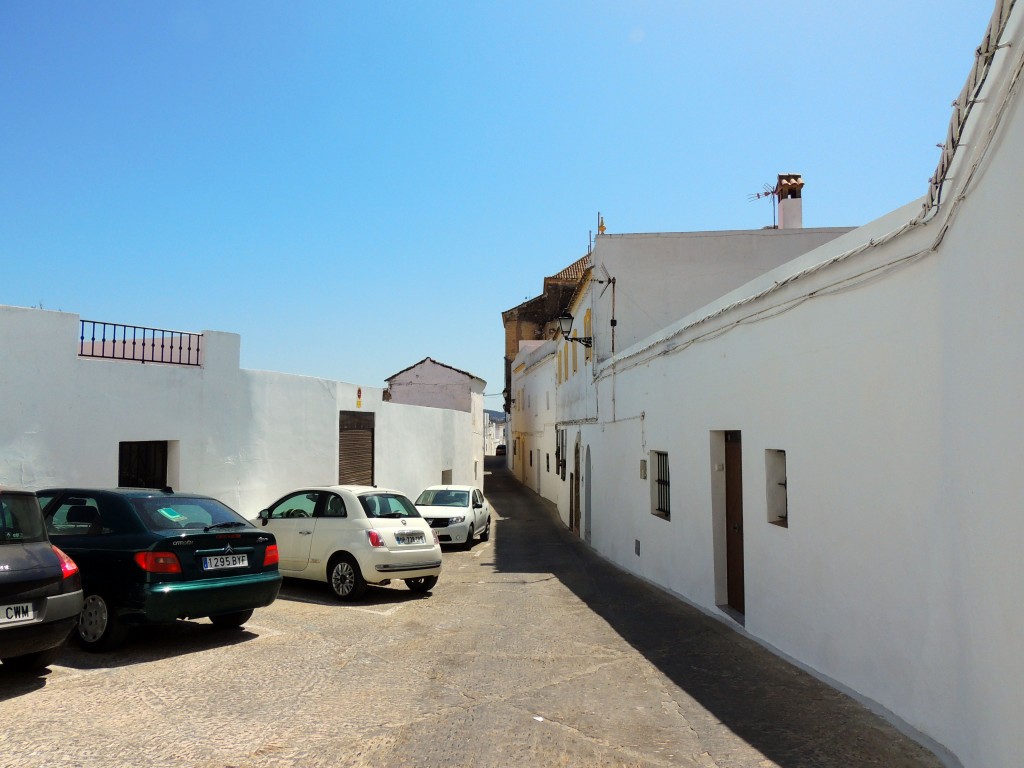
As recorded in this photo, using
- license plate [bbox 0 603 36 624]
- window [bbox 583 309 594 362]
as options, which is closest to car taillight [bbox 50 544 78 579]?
license plate [bbox 0 603 36 624]

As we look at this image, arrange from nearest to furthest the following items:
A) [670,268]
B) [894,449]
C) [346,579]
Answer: [894,449] → [346,579] → [670,268]

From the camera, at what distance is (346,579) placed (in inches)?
384

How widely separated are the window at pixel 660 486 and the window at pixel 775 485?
385 cm

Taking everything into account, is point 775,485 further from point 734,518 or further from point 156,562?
point 156,562

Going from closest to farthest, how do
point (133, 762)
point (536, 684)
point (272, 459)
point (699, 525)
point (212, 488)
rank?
point (133, 762) < point (536, 684) < point (699, 525) < point (212, 488) < point (272, 459)

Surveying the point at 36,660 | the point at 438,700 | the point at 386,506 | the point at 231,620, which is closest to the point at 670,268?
the point at 386,506

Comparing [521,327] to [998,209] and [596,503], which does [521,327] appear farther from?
[998,209]

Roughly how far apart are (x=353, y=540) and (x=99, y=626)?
362 cm

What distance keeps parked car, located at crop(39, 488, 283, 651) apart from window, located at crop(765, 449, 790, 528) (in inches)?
196

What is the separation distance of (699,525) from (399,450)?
1256cm

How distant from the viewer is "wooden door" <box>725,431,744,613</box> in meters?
8.73

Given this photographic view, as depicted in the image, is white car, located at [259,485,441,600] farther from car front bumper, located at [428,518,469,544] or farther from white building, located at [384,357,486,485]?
white building, located at [384,357,486,485]

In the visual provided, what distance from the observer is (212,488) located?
12594 millimetres

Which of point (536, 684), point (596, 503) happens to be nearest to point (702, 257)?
point (596, 503)
